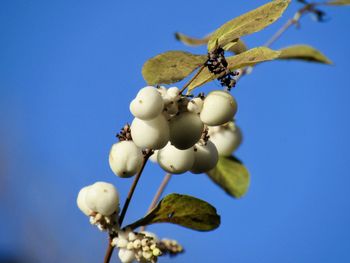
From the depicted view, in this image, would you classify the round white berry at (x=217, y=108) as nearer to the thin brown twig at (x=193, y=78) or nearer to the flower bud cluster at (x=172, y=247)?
the thin brown twig at (x=193, y=78)

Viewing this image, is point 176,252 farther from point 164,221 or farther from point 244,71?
point 244,71

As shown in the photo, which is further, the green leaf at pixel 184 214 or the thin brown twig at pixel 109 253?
the green leaf at pixel 184 214

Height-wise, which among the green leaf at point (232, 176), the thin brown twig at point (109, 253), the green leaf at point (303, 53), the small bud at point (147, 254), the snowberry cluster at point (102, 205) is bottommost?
the thin brown twig at point (109, 253)

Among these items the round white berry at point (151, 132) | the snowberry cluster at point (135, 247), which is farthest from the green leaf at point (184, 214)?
the round white berry at point (151, 132)

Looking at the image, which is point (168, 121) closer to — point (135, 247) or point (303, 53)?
point (135, 247)

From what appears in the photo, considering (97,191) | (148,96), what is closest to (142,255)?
(97,191)

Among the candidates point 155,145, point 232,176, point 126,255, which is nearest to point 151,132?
point 155,145

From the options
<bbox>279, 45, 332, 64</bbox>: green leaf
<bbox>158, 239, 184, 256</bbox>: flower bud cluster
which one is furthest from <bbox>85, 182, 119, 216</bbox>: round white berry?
<bbox>279, 45, 332, 64</bbox>: green leaf
